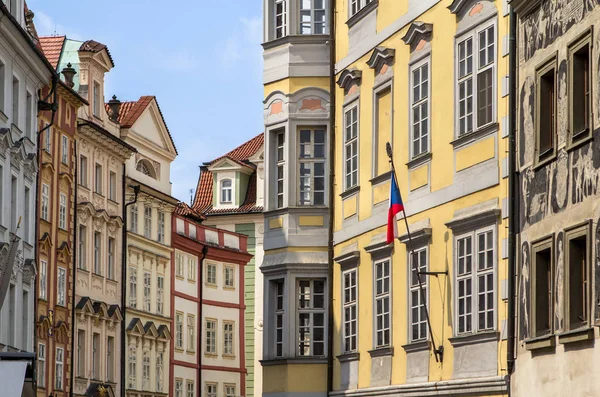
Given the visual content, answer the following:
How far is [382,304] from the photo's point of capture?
28500 mm

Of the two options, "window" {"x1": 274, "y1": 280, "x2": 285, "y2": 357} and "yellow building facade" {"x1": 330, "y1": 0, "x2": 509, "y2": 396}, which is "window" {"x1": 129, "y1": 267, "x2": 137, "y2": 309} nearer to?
"window" {"x1": 274, "y1": 280, "x2": 285, "y2": 357}

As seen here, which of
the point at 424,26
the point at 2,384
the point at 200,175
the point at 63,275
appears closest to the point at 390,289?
the point at 424,26

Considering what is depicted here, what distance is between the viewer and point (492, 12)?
2409cm

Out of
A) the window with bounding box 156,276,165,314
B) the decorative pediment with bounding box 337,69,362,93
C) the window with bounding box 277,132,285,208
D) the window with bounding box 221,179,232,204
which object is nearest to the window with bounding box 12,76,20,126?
the window with bounding box 277,132,285,208

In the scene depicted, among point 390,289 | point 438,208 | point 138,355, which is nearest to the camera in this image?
point 438,208

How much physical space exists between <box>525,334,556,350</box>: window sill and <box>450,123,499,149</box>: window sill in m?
3.47

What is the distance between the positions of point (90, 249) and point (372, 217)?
32837 millimetres

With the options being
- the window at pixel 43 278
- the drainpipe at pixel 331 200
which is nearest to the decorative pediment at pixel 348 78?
the drainpipe at pixel 331 200

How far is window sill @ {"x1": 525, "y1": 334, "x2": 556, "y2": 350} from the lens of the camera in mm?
21281

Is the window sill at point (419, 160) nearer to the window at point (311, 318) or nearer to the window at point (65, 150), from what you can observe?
the window at point (311, 318)

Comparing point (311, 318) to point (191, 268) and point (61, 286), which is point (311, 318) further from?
point (191, 268)

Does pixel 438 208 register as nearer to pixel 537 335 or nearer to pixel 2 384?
pixel 537 335

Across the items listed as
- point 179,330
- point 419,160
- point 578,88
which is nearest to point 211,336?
point 179,330

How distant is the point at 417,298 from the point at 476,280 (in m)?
2.72
